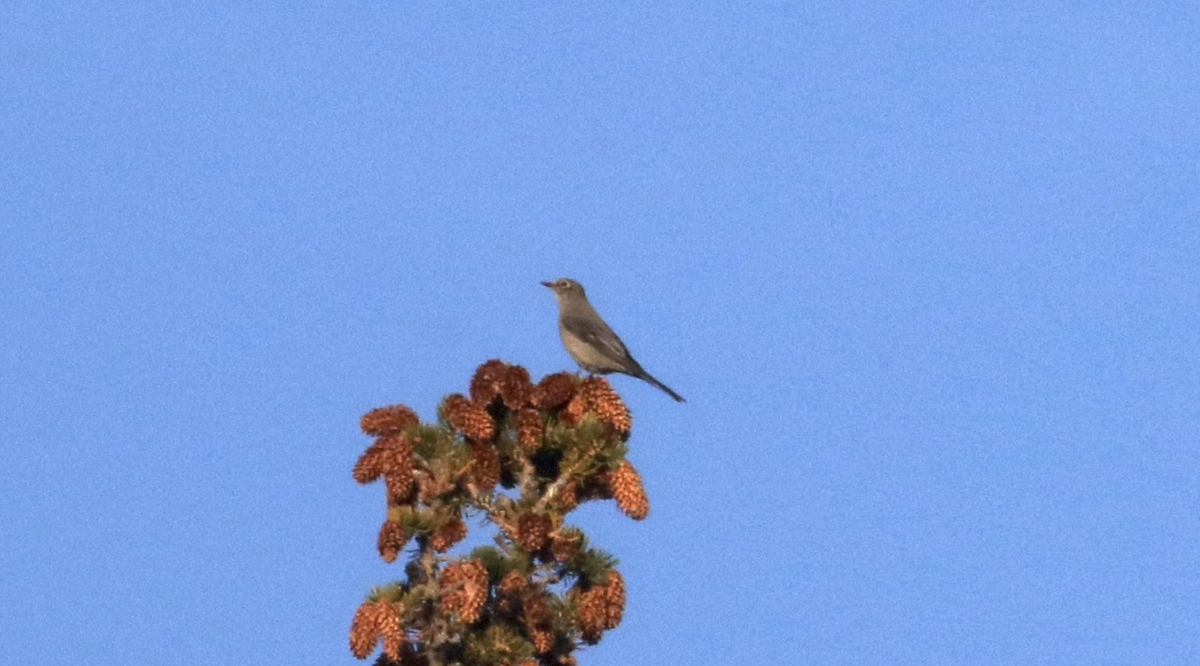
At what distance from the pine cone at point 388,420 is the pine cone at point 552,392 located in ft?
2.17

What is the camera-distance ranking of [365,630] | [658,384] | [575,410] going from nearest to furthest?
1. [365,630]
2. [575,410]
3. [658,384]

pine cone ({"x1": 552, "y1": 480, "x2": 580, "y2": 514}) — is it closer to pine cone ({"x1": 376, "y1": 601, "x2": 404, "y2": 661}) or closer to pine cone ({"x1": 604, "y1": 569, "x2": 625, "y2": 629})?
pine cone ({"x1": 604, "y1": 569, "x2": 625, "y2": 629})

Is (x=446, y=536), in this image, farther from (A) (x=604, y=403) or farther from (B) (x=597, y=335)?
(B) (x=597, y=335)

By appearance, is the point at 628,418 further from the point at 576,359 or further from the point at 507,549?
the point at 576,359

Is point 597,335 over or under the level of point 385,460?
over

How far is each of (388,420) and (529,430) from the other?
739mm

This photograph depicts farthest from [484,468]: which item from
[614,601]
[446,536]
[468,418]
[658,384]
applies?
[658,384]

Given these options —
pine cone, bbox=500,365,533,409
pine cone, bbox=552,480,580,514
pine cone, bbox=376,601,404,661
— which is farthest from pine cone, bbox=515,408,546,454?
pine cone, bbox=376,601,404,661

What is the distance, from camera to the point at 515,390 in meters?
11.2

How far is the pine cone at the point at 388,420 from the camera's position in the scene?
1100 cm

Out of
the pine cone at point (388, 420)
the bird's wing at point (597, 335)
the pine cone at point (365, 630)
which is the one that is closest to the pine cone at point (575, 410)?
the pine cone at point (388, 420)

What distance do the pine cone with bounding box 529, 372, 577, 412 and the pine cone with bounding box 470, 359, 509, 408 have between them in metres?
0.20

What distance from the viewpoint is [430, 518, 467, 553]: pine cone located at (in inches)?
416

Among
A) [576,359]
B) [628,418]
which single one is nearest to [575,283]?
[576,359]
